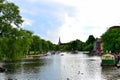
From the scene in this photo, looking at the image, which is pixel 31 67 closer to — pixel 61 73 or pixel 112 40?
pixel 61 73

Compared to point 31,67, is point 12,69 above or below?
below

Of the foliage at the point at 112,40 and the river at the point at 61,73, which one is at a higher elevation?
the foliage at the point at 112,40

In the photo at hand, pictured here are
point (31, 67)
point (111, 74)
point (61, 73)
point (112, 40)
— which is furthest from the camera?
point (112, 40)

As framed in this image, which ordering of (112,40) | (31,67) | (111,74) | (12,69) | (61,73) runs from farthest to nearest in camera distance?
1. (112,40)
2. (31,67)
3. (12,69)
4. (61,73)
5. (111,74)

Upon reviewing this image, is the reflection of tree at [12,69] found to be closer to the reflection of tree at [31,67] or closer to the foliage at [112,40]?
the reflection of tree at [31,67]

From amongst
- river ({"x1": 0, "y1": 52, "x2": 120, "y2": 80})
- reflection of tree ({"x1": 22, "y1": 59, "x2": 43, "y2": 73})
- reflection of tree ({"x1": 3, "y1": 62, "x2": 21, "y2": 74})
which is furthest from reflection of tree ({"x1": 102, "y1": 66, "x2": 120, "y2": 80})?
reflection of tree ({"x1": 3, "y1": 62, "x2": 21, "y2": 74})

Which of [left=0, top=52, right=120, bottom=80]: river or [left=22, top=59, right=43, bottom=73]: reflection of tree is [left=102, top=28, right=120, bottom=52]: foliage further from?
[left=0, top=52, right=120, bottom=80]: river

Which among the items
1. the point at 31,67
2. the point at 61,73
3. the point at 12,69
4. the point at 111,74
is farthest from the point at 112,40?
the point at 111,74

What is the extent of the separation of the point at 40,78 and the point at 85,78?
287 inches

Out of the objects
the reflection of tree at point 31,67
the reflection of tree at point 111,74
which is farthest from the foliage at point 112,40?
the reflection of tree at point 111,74

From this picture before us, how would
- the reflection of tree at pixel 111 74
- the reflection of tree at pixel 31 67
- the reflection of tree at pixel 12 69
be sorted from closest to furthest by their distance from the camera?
the reflection of tree at pixel 111 74 → the reflection of tree at pixel 12 69 → the reflection of tree at pixel 31 67

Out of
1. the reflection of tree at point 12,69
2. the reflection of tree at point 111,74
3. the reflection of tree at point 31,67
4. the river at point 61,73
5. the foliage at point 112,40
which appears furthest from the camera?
the foliage at point 112,40

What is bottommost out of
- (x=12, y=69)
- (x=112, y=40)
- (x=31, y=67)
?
(x=12, y=69)

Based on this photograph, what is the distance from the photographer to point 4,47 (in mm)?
53375
